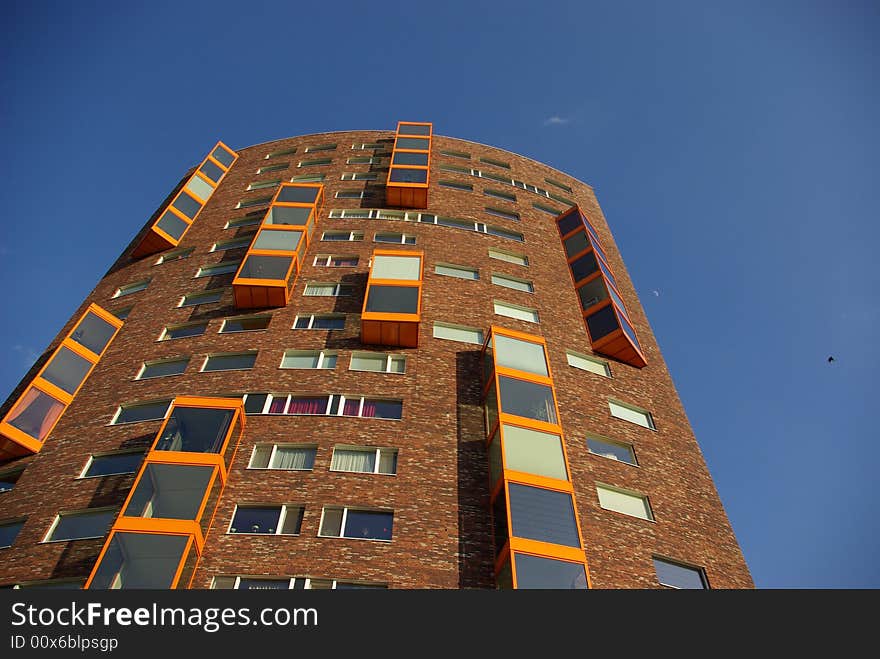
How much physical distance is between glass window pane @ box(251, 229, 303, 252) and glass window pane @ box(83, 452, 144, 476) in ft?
35.8

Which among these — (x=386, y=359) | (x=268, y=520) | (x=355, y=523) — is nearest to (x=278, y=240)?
(x=386, y=359)

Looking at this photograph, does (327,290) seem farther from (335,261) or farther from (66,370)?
(66,370)

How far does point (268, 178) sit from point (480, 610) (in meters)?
33.6

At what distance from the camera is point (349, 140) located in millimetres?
42094

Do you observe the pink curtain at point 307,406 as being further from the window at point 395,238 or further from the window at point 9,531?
the window at point 395,238

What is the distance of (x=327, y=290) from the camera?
90.8 ft

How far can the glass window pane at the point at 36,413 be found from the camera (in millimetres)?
22281

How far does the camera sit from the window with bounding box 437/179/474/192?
1459 inches

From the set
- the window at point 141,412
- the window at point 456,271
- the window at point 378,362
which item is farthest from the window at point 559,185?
the window at point 141,412

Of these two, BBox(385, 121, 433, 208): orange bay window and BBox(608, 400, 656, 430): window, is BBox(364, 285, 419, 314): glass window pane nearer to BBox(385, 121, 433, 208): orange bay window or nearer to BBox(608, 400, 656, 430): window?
BBox(608, 400, 656, 430): window

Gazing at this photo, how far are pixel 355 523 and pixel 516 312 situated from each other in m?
12.8

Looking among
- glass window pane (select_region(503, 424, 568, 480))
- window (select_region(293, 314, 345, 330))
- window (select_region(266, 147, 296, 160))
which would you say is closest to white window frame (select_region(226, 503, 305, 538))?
glass window pane (select_region(503, 424, 568, 480))

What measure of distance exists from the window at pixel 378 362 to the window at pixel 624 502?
854cm

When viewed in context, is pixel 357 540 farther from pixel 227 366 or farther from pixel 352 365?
pixel 227 366
